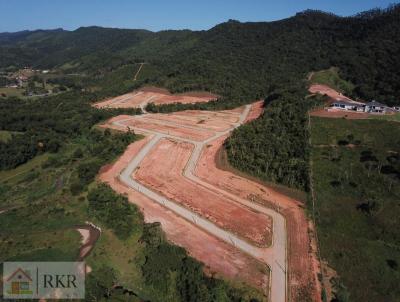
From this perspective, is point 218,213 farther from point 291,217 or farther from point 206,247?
point 291,217

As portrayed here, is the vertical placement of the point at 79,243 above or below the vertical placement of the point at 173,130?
below

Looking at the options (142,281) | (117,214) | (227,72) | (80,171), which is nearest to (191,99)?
(227,72)

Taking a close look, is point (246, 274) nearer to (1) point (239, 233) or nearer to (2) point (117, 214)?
(1) point (239, 233)

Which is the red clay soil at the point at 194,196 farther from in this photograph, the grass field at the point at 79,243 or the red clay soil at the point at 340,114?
the red clay soil at the point at 340,114

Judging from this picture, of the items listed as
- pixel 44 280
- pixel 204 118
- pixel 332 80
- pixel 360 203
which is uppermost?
pixel 332 80

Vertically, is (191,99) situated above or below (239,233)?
above

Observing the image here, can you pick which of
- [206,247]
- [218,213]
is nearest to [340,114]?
[218,213]
